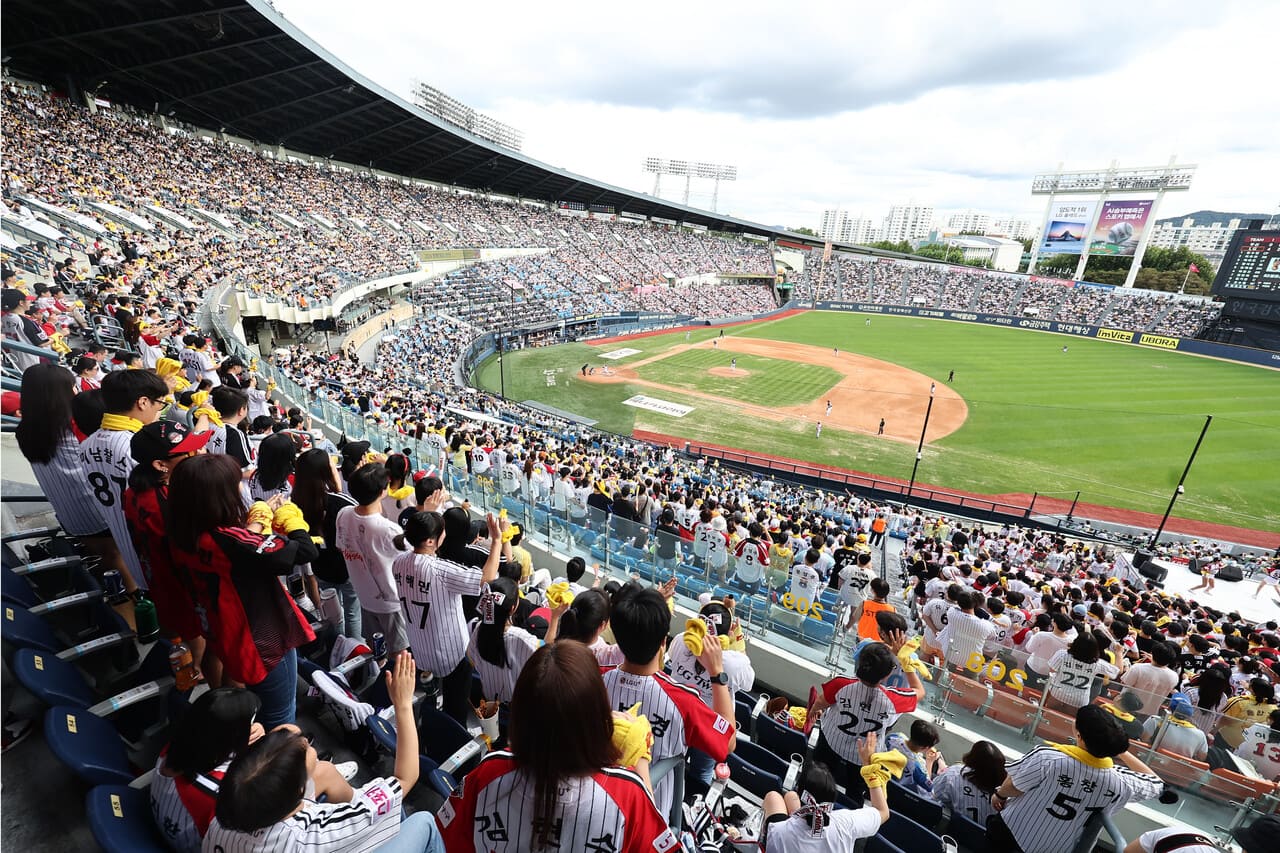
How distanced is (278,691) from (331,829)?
157 cm

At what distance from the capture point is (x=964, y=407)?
102 ft

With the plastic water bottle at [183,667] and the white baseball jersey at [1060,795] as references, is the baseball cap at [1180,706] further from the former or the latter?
the plastic water bottle at [183,667]

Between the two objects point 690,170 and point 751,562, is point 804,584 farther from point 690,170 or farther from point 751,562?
point 690,170

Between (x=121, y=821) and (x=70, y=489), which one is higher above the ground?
(x=70, y=489)

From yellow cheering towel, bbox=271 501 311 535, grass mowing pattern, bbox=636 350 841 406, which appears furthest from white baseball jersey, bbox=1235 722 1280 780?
grass mowing pattern, bbox=636 350 841 406

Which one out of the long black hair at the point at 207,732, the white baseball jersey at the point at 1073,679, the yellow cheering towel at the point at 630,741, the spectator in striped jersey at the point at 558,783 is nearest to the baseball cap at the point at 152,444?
the long black hair at the point at 207,732

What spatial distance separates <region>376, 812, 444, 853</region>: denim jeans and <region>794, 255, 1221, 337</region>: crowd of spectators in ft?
235

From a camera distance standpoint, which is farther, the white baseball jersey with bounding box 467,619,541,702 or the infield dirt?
the infield dirt

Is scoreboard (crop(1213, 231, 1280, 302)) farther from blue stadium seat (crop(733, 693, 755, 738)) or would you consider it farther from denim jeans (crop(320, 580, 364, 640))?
denim jeans (crop(320, 580, 364, 640))

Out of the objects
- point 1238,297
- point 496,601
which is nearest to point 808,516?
point 496,601

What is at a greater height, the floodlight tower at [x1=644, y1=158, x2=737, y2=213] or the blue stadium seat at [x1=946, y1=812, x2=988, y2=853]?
the floodlight tower at [x1=644, y1=158, x2=737, y2=213]

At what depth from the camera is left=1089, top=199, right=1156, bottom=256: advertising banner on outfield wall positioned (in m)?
62.7

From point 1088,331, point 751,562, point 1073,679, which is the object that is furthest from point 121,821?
point 1088,331

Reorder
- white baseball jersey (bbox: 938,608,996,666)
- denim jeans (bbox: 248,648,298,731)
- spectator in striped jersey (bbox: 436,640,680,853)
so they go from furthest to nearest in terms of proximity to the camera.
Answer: white baseball jersey (bbox: 938,608,996,666)
denim jeans (bbox: 248,648,298,731)
spectator in striped jersey (bbox: 436,640,680,853)
